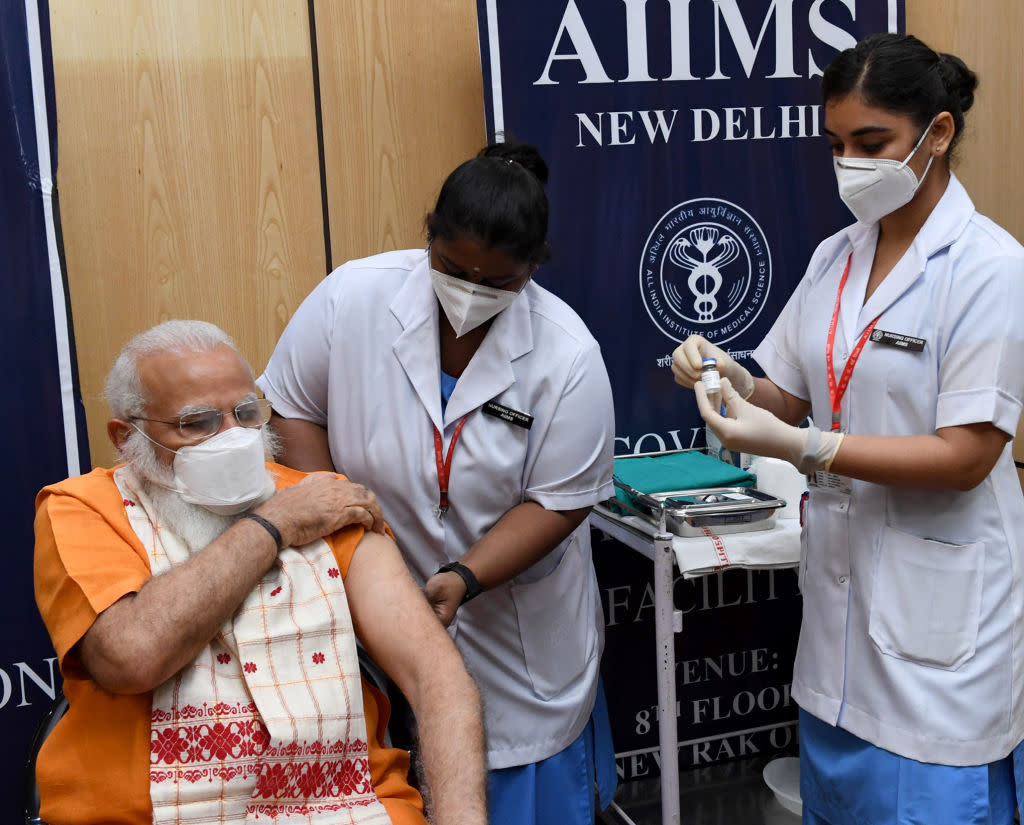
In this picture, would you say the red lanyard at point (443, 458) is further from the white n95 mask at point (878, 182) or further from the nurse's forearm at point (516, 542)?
the white n95 mask at point (878, 182)

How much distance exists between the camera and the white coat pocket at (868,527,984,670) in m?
1.70

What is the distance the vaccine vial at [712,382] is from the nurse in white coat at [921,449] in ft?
0.06

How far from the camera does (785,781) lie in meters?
2.90

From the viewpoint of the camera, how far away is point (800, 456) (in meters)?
1.73

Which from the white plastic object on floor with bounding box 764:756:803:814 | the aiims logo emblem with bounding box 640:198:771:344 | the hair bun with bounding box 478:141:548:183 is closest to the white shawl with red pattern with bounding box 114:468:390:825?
the hair bun with bounding box 478:141:548:183

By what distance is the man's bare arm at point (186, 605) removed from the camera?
134 centimetres

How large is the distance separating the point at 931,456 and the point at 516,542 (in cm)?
71

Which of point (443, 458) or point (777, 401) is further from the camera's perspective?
point (777, 401)

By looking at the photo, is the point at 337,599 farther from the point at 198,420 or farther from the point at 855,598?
the point at 855,598

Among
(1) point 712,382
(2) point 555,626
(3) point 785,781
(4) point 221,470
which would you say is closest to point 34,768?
(4) point 221,470

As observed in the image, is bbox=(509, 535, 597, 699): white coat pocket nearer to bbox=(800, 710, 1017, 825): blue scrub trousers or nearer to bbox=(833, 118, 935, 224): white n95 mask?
bbox=(800, 710, 1017, 825): blue scrub trousers

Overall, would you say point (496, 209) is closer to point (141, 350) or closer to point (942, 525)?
point (141, 350)

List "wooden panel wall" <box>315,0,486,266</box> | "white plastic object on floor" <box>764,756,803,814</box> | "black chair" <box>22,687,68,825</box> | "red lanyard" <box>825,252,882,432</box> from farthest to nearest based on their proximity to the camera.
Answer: "white plastic object on floor" <box>764,756,803,814</box> < "wooden panel wall" <box>315,0,486,266</box> < "red lanyard" <box>825,252,882,432</box> < "black chair" <box>22,687,68,825</box>

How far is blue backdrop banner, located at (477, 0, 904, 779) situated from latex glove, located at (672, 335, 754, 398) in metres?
0.73
